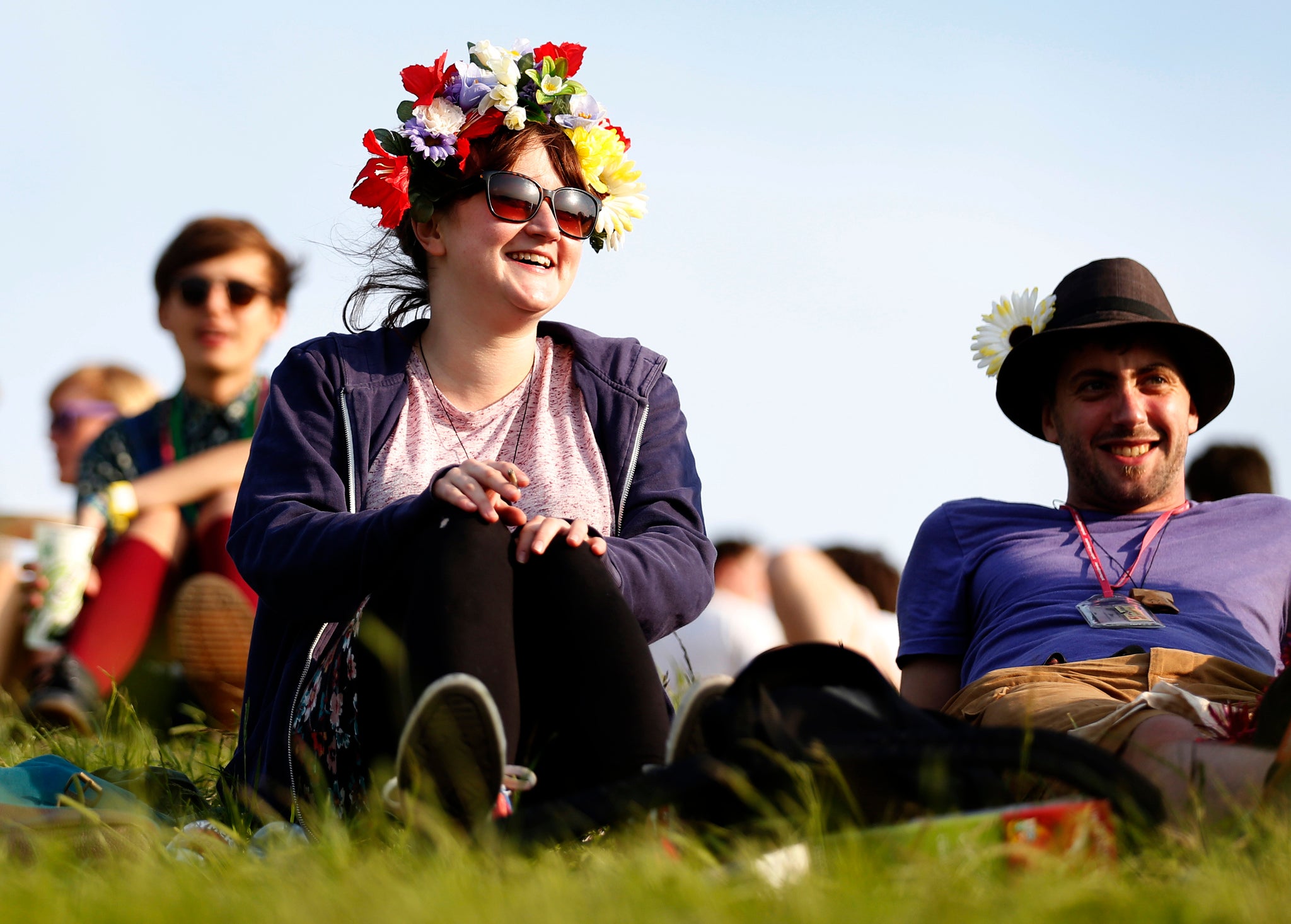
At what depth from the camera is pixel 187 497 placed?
19.6 feet

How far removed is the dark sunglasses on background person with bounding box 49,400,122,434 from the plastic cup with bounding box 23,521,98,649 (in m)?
2.54

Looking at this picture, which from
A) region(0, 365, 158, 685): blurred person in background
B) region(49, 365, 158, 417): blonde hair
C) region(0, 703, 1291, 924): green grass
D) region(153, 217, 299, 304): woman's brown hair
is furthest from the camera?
region(49, 365, 158, 417): blonde hair

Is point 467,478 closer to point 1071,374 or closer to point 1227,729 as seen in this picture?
point 1227,729

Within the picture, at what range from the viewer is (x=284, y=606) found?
110 inches

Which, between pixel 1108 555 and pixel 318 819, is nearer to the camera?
pixel 318 819

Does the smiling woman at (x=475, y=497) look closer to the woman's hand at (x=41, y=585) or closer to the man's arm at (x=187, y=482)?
the man's arm at (x=187, y=482)

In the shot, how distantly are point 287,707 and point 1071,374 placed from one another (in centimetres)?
254

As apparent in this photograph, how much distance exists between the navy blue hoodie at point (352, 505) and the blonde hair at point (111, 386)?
227 inches

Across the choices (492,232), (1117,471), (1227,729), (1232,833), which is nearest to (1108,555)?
(1117,471)

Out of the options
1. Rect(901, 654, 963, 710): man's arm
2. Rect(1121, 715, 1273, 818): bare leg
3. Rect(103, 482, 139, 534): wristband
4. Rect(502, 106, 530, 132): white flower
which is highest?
Rect(502, 106, 530, 132): white flower

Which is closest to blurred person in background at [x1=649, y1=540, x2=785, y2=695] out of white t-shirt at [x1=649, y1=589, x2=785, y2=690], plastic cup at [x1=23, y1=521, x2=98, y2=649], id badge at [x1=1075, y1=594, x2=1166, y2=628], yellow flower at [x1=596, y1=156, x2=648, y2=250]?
white t-shirt at [x1=649, y1=589, x2=785, y2=690]

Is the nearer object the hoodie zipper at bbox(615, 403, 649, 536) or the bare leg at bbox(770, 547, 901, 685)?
the hoodie zipper at bbox(615, 403, 649, 536)

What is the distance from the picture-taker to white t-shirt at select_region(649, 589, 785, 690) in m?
5.16

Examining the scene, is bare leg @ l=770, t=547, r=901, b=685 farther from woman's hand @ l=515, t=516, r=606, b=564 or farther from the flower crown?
woman's hand @ l=515, t=516, r=606, b=564
